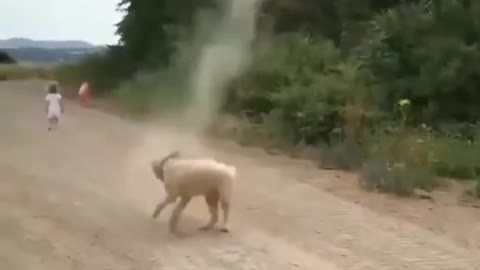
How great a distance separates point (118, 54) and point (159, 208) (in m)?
26.7

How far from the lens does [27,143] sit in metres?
17.7

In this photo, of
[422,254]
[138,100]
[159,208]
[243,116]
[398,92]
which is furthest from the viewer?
[138,100]

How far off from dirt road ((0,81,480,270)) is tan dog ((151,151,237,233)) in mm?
312

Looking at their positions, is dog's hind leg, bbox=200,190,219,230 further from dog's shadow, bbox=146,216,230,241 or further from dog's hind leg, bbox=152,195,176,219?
dog's hind leg, bbox=152,195,176,219

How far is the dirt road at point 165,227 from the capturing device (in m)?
9.09

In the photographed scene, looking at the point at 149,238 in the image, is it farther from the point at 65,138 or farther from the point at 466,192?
the point at 65,138

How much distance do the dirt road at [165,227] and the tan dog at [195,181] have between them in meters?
0.31

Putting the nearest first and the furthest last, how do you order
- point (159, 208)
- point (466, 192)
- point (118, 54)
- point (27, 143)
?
point (159, 208) < point (466, 192) < point (27, 143) < point (118, 54)

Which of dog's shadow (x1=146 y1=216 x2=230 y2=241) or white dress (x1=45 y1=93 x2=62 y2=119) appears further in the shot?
Result: white dress (x1=45 y1=93 x2=62 y2=119)

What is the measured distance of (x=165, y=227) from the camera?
10203 mm

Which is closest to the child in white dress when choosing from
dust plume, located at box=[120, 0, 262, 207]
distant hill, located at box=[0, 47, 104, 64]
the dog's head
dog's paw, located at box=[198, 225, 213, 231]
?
dust plume, located at box=[120, 0, 262, 207]

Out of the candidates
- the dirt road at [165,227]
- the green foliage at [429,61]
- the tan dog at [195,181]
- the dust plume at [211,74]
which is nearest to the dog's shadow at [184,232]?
the dirt road at [165,227]

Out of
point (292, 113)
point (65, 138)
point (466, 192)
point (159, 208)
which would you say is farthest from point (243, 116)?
point (159, 208)

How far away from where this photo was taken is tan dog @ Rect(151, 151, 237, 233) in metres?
9.60
